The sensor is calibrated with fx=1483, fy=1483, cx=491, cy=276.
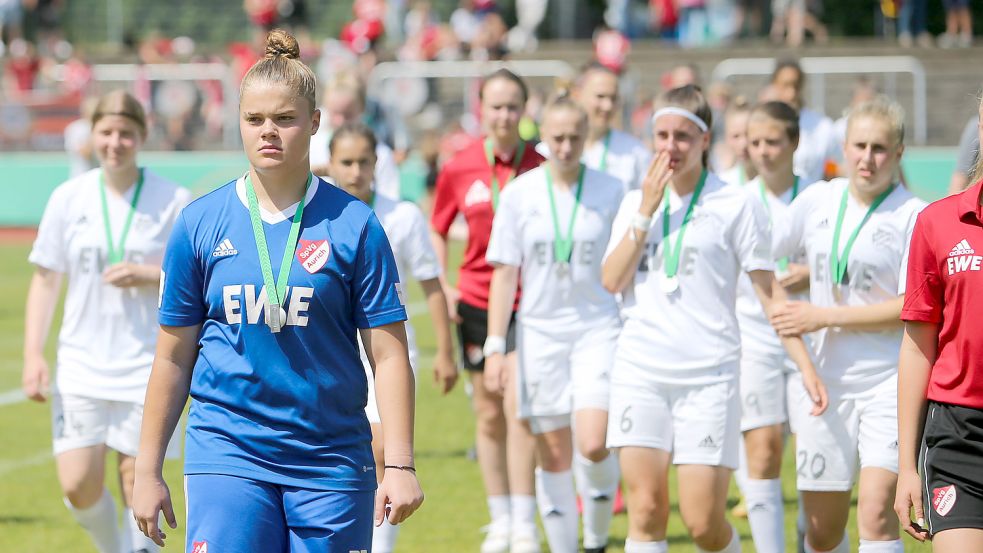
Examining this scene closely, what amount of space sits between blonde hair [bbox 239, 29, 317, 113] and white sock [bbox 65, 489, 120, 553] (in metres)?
3.08

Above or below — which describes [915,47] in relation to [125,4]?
below

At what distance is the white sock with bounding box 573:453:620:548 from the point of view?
Result: 7.26 m

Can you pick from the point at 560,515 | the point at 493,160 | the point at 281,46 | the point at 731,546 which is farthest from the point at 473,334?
the point at 281,46

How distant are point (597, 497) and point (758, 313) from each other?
135cm

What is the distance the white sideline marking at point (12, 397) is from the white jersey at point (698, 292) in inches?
320

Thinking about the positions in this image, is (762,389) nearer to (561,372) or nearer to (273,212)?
(561,372)

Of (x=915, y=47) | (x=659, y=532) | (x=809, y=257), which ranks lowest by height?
→ (x=659, y=532)

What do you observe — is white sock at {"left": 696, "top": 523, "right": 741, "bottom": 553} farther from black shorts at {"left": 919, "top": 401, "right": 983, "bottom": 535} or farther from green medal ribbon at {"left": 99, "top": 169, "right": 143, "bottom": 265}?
green medal ribbon at {"left": 99, "top": 169, "right": 143, "bottom": 265}

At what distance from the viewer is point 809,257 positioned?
6.59 meters

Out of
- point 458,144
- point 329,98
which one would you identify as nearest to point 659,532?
point 329,98

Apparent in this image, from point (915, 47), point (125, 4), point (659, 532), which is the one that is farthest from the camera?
point (125, 4)

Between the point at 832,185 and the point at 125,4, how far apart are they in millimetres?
30527

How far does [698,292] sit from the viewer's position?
6469mm

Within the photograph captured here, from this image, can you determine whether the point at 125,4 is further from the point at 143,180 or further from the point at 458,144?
the point at 143,180
